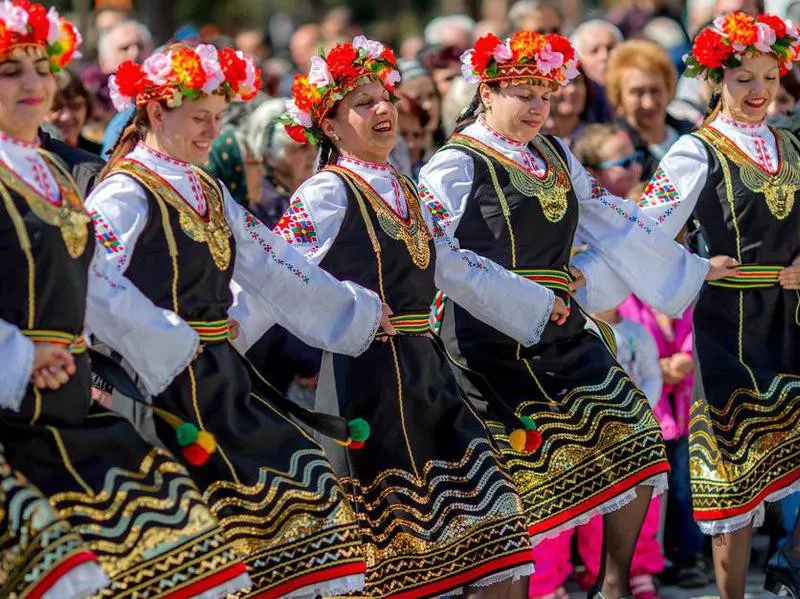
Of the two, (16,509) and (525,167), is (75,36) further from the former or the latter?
(525,167)

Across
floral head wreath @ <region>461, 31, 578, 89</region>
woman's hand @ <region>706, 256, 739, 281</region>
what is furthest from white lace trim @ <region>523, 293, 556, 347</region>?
floral head wreath @ <region>461, 31, 578, 89</region>

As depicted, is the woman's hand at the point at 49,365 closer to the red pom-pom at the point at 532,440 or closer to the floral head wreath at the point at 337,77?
the floral head wreath at the point at 337,77

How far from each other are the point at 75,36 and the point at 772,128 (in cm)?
315

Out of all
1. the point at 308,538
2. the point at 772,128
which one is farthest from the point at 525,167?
the point at 308,538

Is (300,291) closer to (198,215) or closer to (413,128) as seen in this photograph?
(198,215)

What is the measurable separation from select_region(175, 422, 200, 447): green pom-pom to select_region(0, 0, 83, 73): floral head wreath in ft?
3.66

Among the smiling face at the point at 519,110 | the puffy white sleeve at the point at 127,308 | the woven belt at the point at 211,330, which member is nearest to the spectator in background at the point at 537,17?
the smiling face at the point at 519,110

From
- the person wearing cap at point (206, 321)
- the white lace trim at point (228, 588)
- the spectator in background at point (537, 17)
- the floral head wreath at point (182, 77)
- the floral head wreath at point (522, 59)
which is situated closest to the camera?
the white lace trim at point (228, 588)

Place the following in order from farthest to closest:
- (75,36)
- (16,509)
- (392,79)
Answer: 1. (392,79)
2. (75,36)
3. (16,509)

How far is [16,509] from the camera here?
14.5 feet

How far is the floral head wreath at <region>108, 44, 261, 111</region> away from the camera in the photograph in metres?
5.41

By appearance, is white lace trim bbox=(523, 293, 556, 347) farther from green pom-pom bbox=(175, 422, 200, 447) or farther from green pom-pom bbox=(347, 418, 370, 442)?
green pom-pom bbox=(175, 422, 200, 447)

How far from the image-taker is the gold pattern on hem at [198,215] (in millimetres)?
5332

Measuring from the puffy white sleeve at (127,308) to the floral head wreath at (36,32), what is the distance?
548 millimetres
